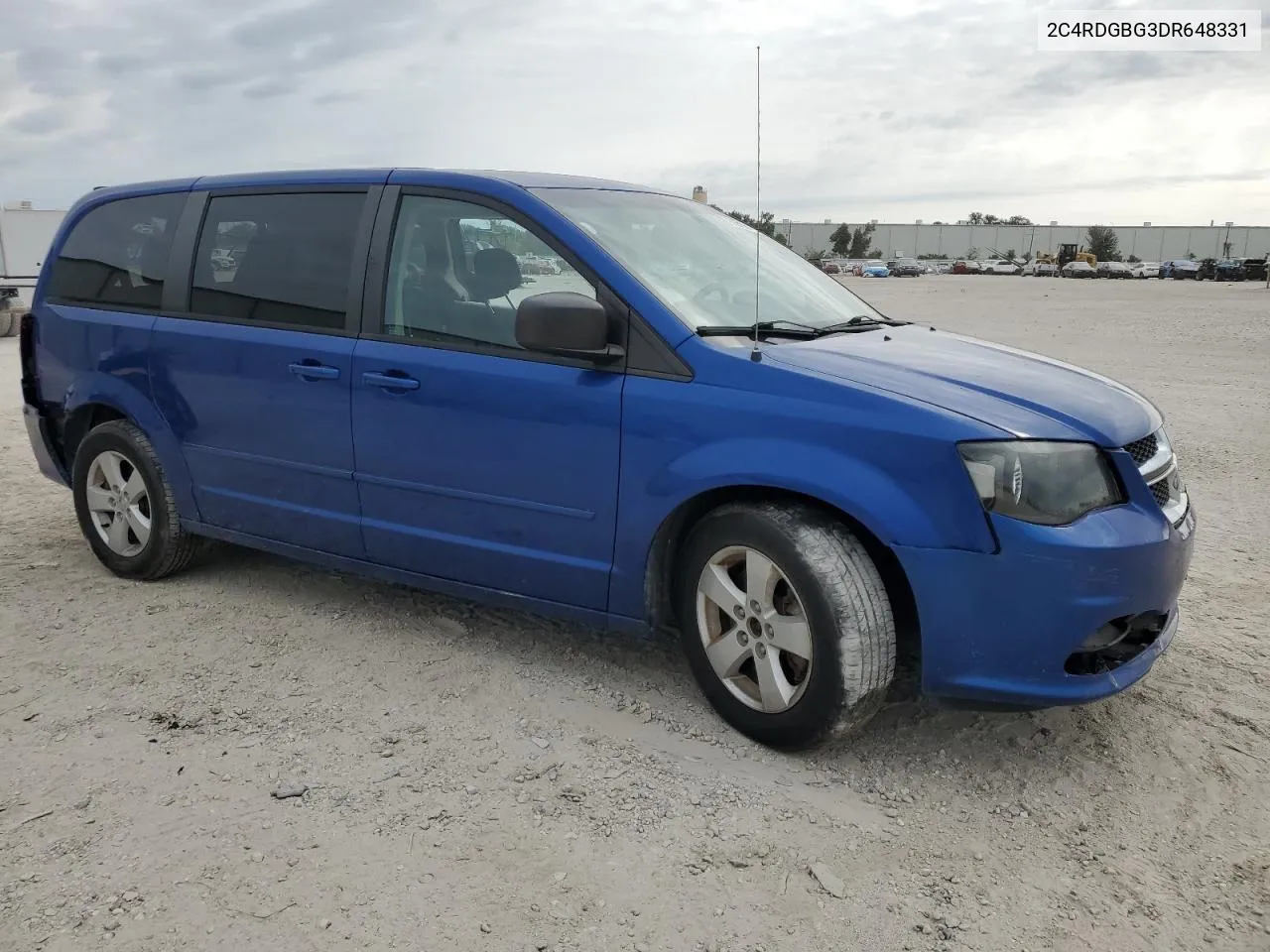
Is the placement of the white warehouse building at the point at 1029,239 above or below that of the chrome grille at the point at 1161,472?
above

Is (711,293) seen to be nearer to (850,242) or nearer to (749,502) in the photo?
(749,502)

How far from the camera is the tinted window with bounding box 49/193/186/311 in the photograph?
464 cm

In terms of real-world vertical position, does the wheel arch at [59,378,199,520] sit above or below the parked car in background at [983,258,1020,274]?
below

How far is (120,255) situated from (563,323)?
108 inches

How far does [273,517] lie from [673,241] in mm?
1997


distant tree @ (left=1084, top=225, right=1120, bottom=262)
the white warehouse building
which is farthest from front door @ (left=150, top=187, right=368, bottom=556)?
distant tree @ (left=1084, top=225, right=1120, bottom=262)

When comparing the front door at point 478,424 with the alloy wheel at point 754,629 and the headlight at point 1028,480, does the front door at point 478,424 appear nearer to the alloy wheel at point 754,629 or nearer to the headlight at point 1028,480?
the alloy wheel at point 754,629

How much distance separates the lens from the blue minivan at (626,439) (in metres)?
2.88

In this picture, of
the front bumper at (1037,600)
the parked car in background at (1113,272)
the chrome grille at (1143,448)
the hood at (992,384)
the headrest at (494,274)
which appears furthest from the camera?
the parked car in background at (1113,272)

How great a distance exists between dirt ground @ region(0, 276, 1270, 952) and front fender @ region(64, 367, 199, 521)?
0.50m

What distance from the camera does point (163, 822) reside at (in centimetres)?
284

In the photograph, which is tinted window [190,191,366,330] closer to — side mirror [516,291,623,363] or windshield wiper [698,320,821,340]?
side mirror [516,291,623,363]

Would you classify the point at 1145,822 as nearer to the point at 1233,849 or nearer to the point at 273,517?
the point at 1233,849

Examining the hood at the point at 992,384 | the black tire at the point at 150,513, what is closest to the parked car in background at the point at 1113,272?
the hood at the point at 992,384
